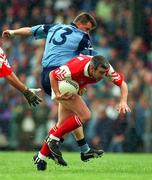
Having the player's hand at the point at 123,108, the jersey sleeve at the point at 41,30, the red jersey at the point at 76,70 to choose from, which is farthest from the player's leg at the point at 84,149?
the jersey sleeve at the point at 41,30

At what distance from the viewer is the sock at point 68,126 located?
10852 mm

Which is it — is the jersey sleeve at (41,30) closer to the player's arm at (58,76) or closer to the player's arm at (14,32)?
the player's arm at (14,32)

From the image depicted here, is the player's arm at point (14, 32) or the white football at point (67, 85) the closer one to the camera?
the white football at point (67, 85)

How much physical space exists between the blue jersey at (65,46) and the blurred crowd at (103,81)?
22.8 ft

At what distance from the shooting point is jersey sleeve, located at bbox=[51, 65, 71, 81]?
35.3ft

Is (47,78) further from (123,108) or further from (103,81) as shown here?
(103,81)

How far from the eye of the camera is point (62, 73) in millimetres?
10766

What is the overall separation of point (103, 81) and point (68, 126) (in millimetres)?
8617

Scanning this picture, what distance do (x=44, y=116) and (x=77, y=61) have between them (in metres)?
8.61

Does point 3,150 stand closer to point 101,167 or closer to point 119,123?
point 119,123

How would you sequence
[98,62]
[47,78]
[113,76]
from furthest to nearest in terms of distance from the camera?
[47,78], [113,76], [98,62]

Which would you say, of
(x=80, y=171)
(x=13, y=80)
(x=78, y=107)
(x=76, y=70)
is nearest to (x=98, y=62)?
(x=76, y=70)

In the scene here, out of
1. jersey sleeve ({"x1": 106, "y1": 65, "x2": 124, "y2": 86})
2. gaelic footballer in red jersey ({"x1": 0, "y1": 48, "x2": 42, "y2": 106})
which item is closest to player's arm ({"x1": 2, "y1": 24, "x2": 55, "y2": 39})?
gaelic footballer in red jersey ({"x1": 0, "y1": 48, "x2": 42, "y2": 106})

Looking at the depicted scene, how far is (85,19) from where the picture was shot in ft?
39.0
